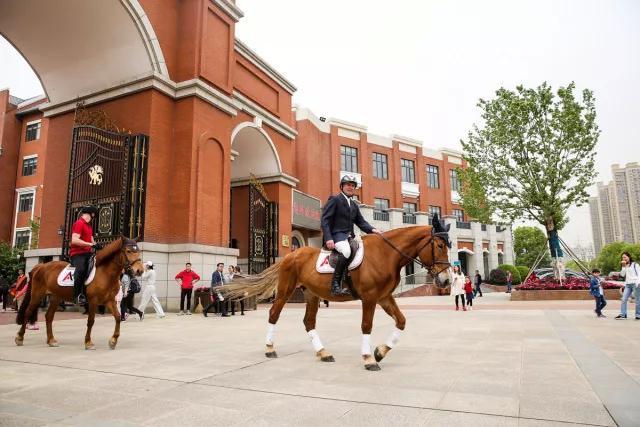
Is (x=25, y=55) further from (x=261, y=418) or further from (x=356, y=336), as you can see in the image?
(x=261, y=418)

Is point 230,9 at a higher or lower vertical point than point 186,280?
higher

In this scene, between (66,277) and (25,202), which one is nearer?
(66,277)

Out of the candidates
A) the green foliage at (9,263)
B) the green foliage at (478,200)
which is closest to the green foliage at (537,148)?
the green foliage at (478,200)

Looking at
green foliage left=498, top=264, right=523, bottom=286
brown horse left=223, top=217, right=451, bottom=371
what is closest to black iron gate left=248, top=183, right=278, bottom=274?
brown horse left=223, top=217, right=451, bottom=371

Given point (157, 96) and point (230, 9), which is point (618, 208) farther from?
point (157, 96)

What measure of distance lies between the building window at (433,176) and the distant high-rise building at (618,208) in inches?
1949

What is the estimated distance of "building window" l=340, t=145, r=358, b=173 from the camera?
121 ft

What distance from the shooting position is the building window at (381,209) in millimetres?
36947

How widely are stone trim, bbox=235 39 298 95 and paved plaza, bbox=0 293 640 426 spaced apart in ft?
51.7

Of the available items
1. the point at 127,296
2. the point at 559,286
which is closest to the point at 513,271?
the point at 559,286

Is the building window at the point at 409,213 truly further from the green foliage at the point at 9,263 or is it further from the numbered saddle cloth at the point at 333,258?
the numbered saddle cloth at the point at 333,258

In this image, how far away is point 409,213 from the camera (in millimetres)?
39812

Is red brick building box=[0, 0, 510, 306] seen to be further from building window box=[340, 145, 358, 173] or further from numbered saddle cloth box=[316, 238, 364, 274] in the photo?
building window box=[340, 145, 358, 173]

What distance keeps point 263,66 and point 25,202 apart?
25498 millimetres
